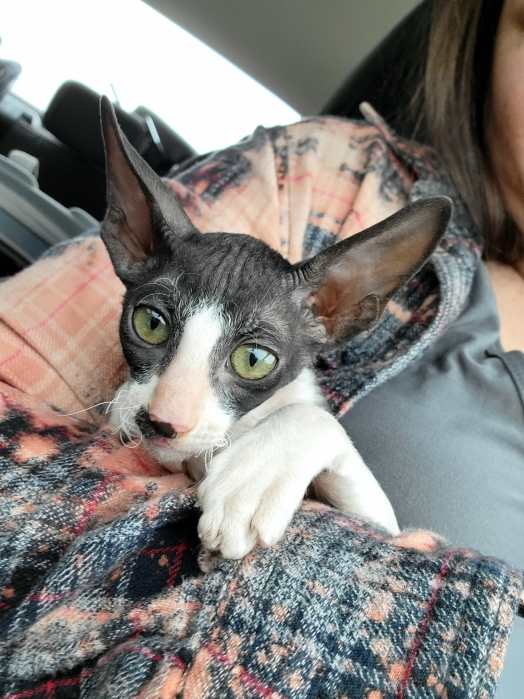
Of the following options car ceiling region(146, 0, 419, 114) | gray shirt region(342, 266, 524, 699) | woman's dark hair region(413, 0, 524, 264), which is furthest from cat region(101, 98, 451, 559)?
car ceiling region(146, 0, 419, 114)

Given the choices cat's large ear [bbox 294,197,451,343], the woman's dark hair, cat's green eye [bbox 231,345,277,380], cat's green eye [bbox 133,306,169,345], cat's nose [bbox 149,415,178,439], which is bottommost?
cat's nose [bbox 149,415,178,439]

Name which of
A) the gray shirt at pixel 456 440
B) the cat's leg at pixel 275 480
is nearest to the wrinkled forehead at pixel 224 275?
the cat's leg at pixel 275 480

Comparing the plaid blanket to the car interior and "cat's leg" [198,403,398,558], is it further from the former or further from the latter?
the car interior

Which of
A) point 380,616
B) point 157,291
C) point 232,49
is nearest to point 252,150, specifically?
point 157,291

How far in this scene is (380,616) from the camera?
564mm

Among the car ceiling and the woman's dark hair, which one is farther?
the car ceiling

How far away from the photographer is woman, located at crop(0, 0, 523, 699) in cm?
53

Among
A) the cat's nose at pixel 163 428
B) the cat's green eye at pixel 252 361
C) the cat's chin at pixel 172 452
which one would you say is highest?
the cat's green eye at pixel 252 361

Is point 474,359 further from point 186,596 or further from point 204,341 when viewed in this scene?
point 186,596

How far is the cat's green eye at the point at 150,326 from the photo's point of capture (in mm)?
804

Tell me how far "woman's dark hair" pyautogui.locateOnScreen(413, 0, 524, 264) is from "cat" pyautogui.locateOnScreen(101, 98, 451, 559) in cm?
69

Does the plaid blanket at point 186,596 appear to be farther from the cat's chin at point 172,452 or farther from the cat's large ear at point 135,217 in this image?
the cat's large ear at point 135,217

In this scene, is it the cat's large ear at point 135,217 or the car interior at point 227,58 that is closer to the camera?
the cat's large ear at point 135,217

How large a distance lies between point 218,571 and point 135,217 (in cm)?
58
